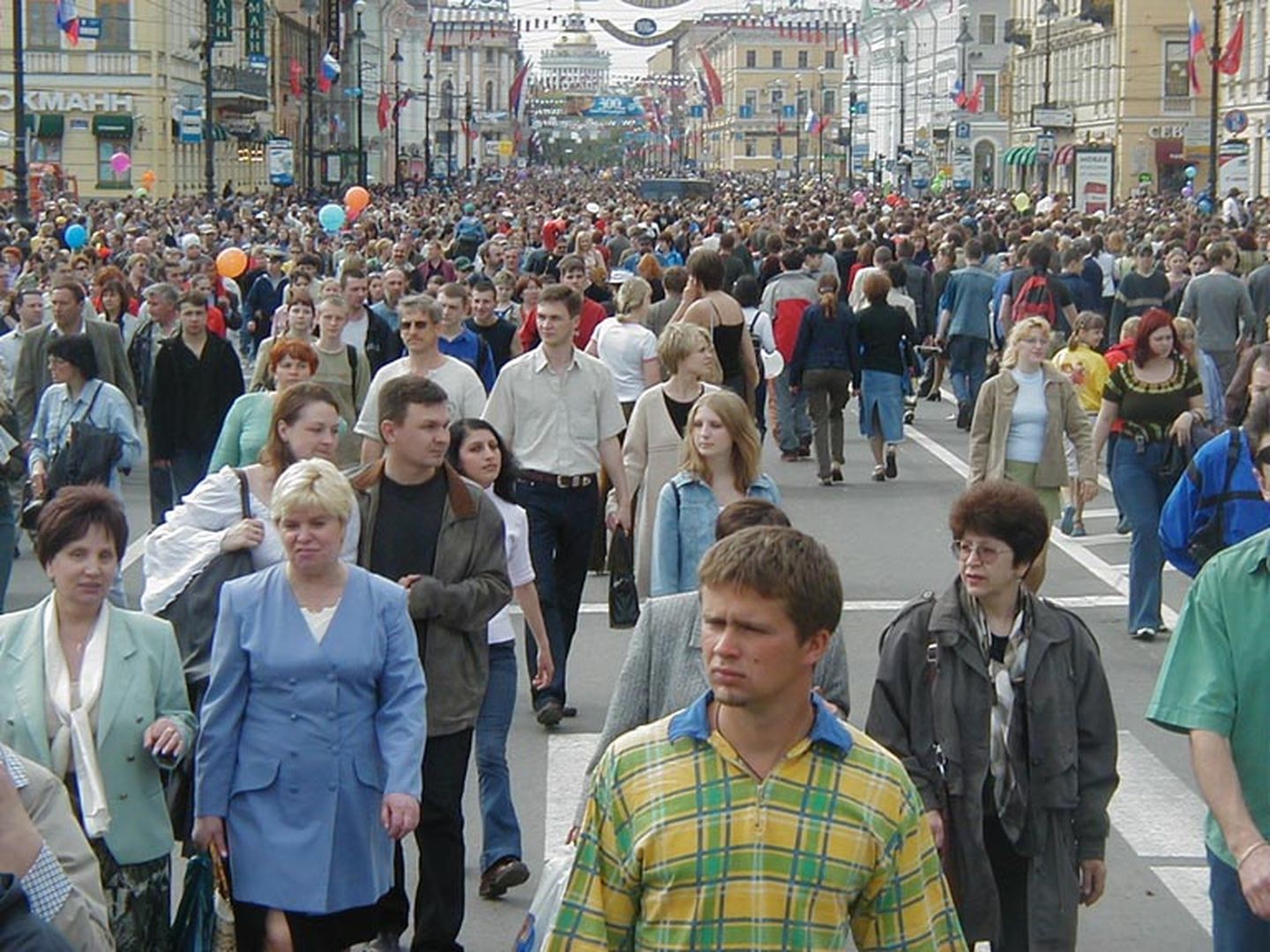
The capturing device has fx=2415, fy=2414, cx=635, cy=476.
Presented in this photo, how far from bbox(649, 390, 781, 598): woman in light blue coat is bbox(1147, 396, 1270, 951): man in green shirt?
2.75 meters

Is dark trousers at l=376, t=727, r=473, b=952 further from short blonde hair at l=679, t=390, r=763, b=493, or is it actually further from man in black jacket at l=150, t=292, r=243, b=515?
man in black jacket at l=150, t=292, r=243, b=515

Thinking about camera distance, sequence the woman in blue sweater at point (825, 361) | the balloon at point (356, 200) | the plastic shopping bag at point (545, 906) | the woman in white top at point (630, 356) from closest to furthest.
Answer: the plastic shopping bag at point (545, 906)
the woman in white top at point (630, 356)
the woman in blue sweater at point (825, 361)
the balloon at point (356, 200)

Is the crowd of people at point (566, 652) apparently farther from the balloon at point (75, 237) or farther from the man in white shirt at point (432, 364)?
the balloon at point (75, 237)

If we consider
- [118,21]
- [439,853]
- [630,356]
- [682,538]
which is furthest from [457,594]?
[118,21]

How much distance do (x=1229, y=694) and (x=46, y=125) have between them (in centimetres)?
6474

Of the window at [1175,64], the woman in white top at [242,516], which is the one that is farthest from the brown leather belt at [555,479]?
the window at [1175,64]

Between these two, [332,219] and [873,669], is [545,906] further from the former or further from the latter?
[332,219]

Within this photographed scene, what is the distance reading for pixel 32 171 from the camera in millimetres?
56031

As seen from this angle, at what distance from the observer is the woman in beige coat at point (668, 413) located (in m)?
9.54

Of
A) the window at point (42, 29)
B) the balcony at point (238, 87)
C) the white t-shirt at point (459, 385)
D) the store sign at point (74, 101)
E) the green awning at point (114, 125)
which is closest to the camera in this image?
the white t-shirt at point (459, 385)

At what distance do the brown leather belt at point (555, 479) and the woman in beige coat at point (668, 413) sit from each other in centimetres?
25

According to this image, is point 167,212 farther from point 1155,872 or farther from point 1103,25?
point 1103,25

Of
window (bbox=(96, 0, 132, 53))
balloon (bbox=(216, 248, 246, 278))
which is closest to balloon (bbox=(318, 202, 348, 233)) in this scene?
balloon (bbox=(216, 248, 246, 278))

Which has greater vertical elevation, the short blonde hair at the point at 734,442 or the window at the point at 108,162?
the window at the point at 108,162
